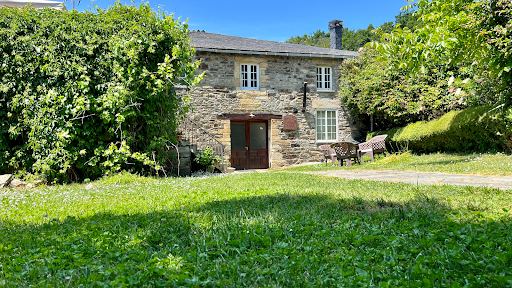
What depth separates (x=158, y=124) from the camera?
8461 millimetres

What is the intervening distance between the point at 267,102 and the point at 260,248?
12.7 metres

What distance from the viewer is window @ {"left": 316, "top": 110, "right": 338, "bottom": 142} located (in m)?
15.9

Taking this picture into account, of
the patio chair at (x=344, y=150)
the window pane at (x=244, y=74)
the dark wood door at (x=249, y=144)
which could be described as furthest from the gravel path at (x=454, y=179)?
the window pane at (x=244, y=74)

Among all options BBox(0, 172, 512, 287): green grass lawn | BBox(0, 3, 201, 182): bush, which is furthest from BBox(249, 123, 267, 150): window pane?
BBox(0, 172, 512, 287): green grass lawn

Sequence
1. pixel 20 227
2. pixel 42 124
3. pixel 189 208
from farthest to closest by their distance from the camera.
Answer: pixel 42 124, pixel 189 208, pixel 20 227

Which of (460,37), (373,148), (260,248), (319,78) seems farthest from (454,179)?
(319,78)

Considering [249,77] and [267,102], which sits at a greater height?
[249,77]

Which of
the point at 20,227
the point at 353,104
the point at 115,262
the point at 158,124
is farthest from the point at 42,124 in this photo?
the point at 353,104

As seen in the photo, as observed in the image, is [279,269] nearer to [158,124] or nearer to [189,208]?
[189,208]

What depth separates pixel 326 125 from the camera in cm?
1598

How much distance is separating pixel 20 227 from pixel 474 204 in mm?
4463

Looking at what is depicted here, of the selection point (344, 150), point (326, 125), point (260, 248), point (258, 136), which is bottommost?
point (260, 248)

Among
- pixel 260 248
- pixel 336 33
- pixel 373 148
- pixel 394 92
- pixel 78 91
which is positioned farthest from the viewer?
pixel 336 33

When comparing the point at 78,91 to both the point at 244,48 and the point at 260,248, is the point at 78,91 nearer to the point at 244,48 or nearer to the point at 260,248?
the point at 260,248
